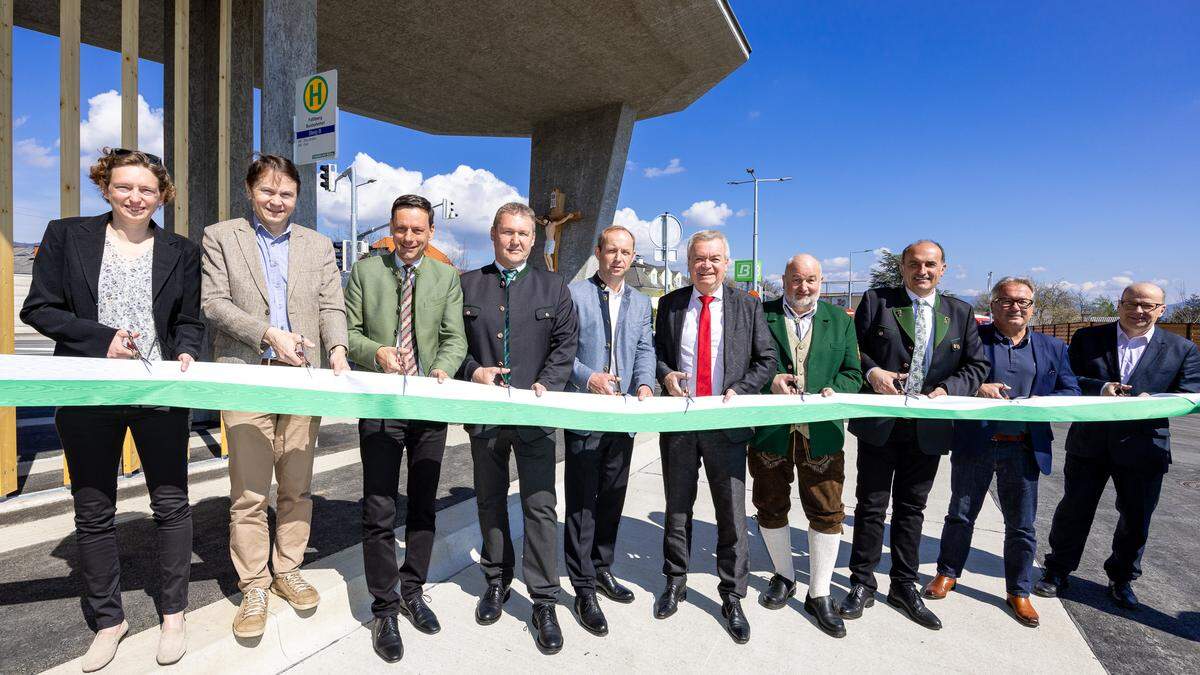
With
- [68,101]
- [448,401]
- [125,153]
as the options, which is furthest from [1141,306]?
[68,101]

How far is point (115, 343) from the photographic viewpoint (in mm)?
2244

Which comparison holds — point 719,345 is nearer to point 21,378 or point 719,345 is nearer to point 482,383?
point 482,383

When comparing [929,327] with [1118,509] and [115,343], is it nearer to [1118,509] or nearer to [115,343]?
[1118,509]

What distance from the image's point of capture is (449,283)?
288 cm

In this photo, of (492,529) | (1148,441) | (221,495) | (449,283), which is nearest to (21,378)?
(449,283)

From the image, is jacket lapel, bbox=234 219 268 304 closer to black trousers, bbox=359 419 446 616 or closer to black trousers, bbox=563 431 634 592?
black trousers, bbox=359 419 446 616

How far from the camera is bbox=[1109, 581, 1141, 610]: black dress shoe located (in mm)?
3246

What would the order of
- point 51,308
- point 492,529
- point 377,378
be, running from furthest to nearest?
point 492,529 < point 377,378 < point 51,308

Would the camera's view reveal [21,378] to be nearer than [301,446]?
Yes

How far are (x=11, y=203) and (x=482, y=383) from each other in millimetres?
4110

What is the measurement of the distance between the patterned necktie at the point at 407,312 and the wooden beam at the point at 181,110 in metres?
3.64

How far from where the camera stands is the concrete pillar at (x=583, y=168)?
12.9 meters

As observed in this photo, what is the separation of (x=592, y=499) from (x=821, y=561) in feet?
4.18

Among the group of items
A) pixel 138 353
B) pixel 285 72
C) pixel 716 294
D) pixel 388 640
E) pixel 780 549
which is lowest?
pixel 388 640
